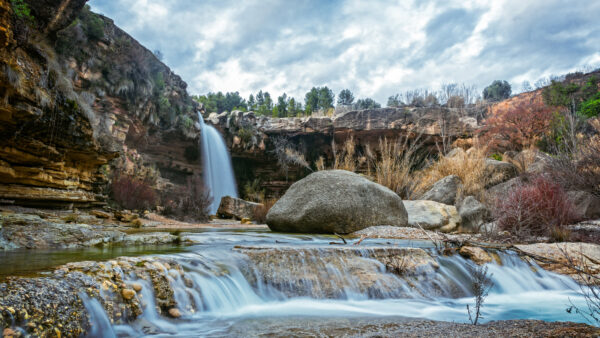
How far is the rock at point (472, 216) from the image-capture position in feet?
21.3

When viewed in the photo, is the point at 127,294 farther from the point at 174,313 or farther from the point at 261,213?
the point at 261,213

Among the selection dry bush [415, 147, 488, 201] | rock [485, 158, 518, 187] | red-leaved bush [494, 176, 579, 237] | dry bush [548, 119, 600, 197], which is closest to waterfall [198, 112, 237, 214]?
dry bush [415, 147, 488, 201]

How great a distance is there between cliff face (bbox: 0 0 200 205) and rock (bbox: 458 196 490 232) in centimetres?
790

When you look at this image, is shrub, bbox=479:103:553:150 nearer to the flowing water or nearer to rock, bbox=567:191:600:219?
rock, bbox=567:191:600:219

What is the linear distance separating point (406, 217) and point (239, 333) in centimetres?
514

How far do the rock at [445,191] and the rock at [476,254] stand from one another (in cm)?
456

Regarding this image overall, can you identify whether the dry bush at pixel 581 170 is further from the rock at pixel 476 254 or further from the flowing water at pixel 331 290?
the flowing water at pixel 331 290

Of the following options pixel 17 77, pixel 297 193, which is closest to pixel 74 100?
pixel 17 77

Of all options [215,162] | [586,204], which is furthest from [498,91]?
[586,204]

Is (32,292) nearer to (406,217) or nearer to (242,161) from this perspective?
(406,217)

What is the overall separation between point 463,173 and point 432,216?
2833mm

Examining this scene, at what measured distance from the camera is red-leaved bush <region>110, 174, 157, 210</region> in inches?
372

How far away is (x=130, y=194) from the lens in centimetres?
970

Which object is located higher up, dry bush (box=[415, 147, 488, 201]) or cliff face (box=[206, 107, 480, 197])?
cliff face (box=[206, 107, 480, 197])
